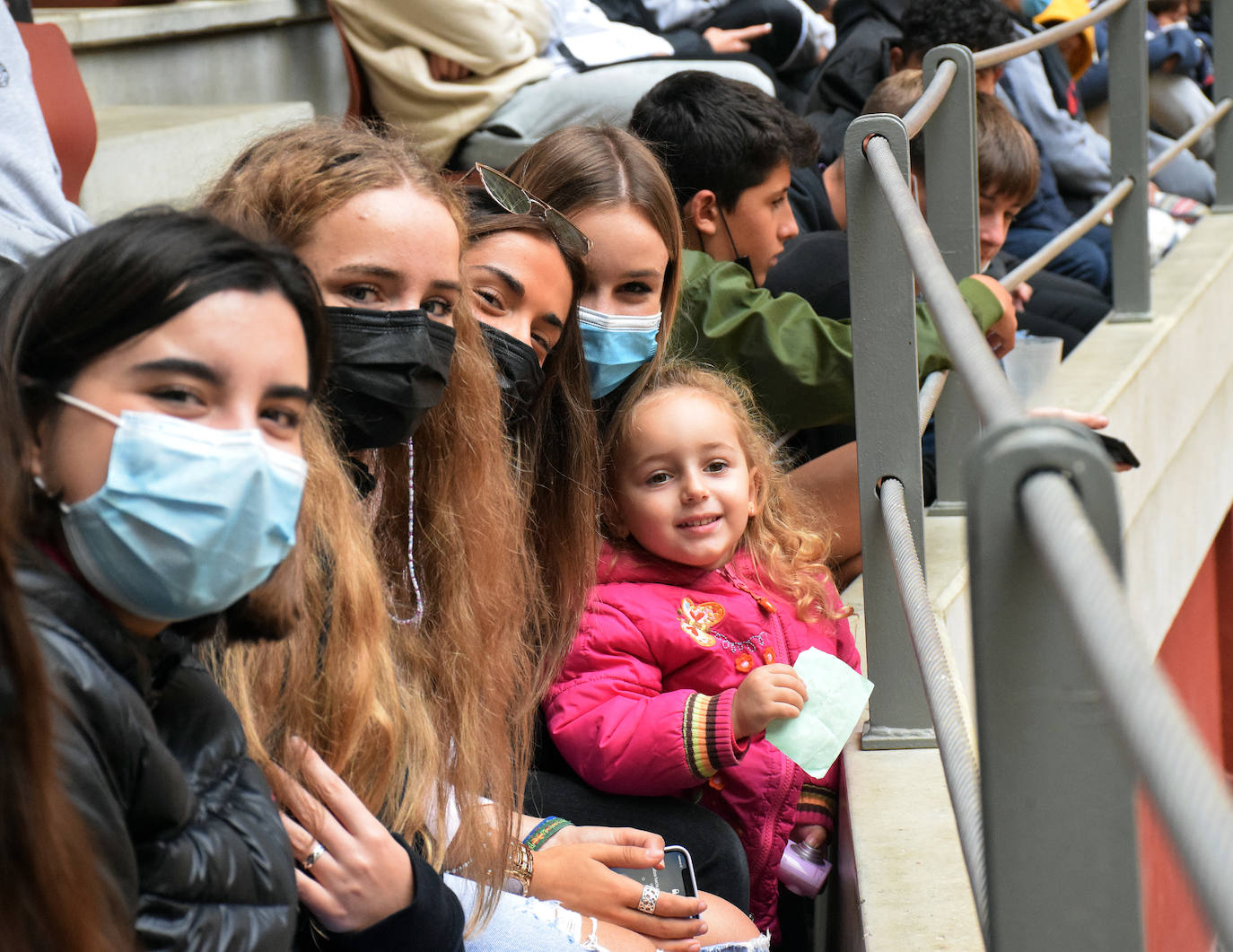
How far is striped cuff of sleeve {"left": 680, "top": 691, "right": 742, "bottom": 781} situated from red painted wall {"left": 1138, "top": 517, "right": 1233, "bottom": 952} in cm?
166

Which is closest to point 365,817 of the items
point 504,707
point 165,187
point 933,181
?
point 504,707

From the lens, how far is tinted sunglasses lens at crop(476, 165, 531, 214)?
204cm

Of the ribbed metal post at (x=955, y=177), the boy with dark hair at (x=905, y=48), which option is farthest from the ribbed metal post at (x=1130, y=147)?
the ribbed metal post at (x=955, y=177)

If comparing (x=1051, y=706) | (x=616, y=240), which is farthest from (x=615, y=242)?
(x=1051, y=706)

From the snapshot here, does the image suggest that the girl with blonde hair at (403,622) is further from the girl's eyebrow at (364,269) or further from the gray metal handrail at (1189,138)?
the gray metal handrail at (1189,138)

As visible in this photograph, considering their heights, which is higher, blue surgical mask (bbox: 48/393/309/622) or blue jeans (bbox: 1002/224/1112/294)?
blue surgical mask (bbox: 48/393/309/622)

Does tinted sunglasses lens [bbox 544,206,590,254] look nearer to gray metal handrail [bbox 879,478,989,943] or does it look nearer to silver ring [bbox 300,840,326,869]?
gray metal handrail [bbox 879,478,989,943]

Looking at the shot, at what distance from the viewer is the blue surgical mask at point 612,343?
2.24 metres

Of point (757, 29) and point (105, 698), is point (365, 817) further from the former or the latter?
point (757, 29)

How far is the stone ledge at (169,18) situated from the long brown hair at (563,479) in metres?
2.58

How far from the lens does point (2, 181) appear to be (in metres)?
2.06

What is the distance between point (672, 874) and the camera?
1839 mm

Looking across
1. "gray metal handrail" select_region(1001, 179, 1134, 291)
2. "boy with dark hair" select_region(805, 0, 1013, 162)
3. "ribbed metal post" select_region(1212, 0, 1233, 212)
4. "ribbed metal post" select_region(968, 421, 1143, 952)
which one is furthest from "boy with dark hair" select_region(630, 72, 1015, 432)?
"ribbed metal post" select_region(1212, 0, 1233, 212)

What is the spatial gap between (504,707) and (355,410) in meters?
0.47
